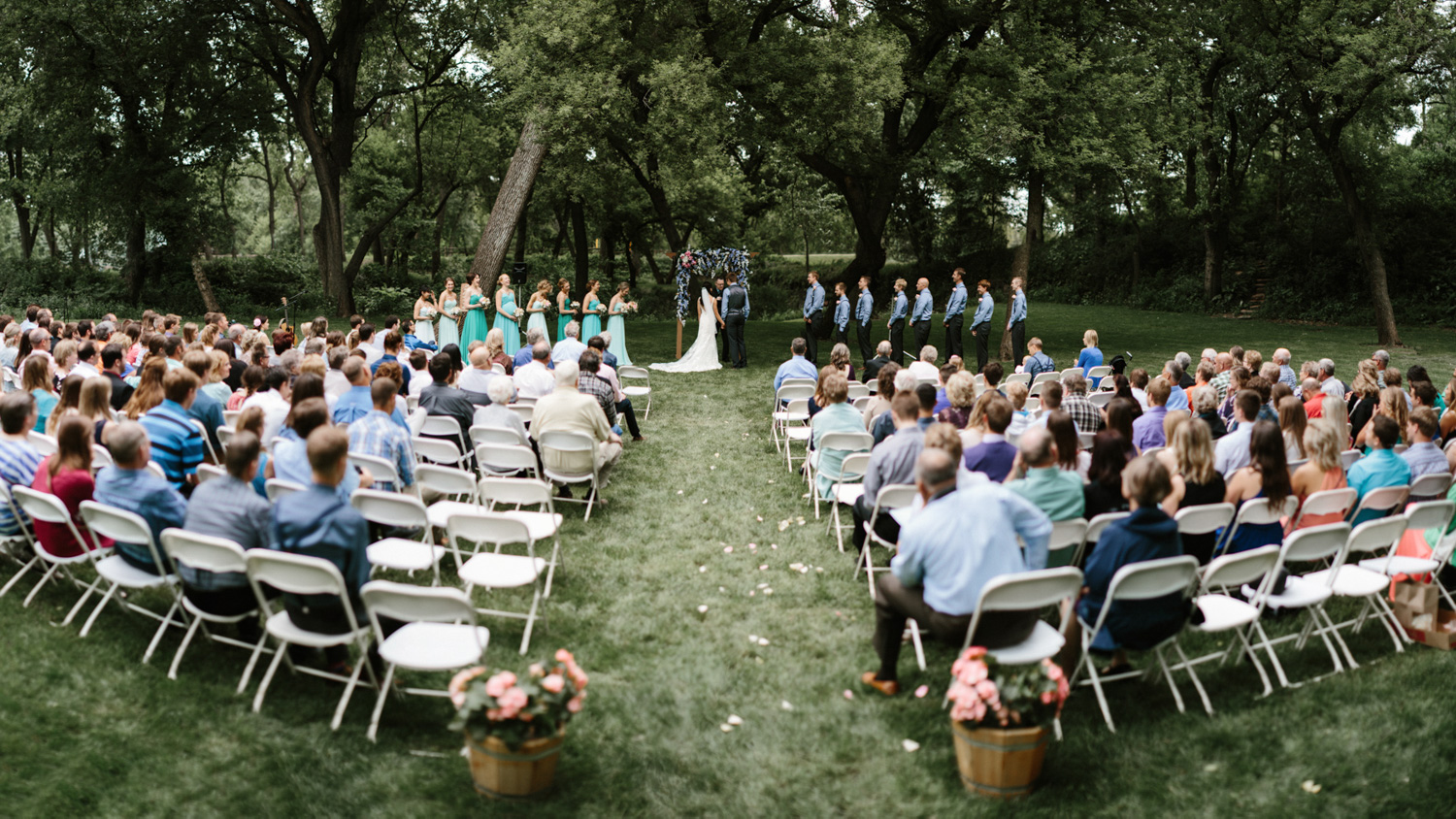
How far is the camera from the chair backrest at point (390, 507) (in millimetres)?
5109

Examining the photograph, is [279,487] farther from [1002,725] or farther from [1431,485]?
[1431,485]

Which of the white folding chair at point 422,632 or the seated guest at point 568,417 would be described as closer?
the white folding chair at point 422,632

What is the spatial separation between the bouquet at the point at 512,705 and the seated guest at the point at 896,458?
109 inches

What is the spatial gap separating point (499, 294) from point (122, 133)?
14695 mm

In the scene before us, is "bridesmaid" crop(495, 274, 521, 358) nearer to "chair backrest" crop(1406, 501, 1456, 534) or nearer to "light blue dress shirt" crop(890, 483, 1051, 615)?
"light blue dress shirt" crop(890, 483, 1051, 615)

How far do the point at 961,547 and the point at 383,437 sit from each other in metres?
3.89

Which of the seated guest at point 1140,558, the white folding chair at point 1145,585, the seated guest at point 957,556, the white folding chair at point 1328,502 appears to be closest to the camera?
the white folding chair at point 1145,585

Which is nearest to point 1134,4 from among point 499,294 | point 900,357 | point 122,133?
point 900,357

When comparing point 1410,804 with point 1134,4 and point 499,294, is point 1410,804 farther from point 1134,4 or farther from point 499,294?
point 1134,4

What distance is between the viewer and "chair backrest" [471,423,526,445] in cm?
732

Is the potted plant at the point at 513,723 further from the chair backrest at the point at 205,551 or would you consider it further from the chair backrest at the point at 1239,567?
the chair backrest at the point at 1239,567

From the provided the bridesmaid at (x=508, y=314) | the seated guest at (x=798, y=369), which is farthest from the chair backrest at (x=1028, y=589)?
the bridesmaid at (x=508, y=314)

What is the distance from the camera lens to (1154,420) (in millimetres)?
7395

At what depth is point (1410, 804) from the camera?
3.83 meters
